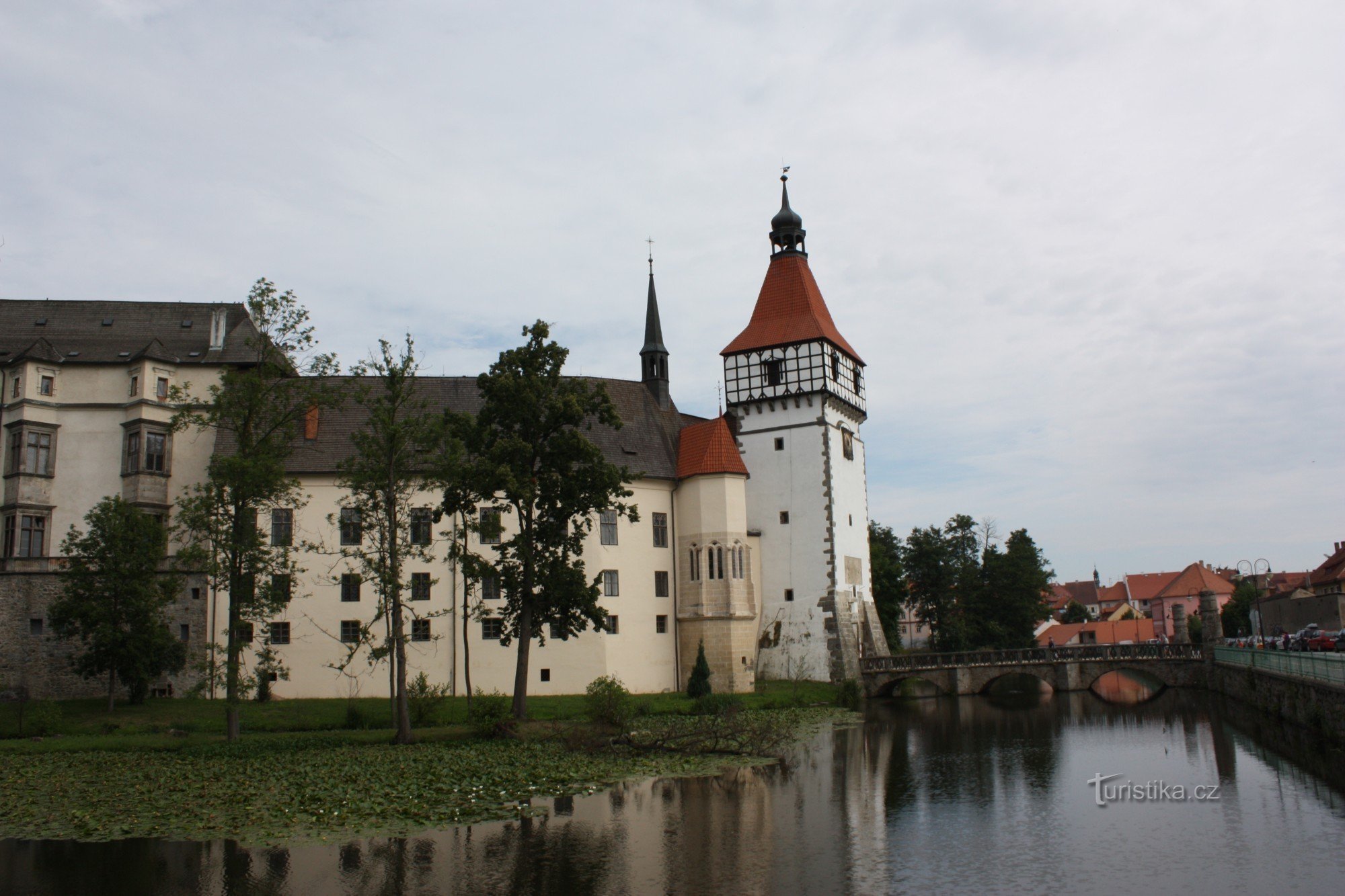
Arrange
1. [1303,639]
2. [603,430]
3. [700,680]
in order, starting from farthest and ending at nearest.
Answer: [603,430]
[1303,639]
[700,680]

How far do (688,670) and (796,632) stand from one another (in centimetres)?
575

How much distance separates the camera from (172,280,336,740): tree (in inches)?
1096

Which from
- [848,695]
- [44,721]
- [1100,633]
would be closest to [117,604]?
[44,721]

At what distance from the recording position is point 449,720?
109 feet

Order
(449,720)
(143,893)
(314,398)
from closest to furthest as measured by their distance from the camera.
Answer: (143,893) → (314,398) → (449,720)

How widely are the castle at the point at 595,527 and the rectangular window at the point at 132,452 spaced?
10 centimetres

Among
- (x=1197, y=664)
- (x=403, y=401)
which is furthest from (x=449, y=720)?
(x=1197, y=664)

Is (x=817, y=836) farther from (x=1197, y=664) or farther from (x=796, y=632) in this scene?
(x=1197, y=664)

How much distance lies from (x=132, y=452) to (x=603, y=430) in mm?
19823

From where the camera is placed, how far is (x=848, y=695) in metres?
43.2

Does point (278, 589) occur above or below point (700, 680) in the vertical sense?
above

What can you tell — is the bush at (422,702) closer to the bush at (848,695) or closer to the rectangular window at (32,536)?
the rectangular window at (32,536)

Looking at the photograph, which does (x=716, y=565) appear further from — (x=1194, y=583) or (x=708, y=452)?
(x=1194, y=583)

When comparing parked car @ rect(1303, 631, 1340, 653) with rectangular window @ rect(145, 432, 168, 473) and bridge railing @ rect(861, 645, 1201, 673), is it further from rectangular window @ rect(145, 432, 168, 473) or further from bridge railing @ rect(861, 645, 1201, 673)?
rectangular window @ rect(145, 432, 168, 473)
